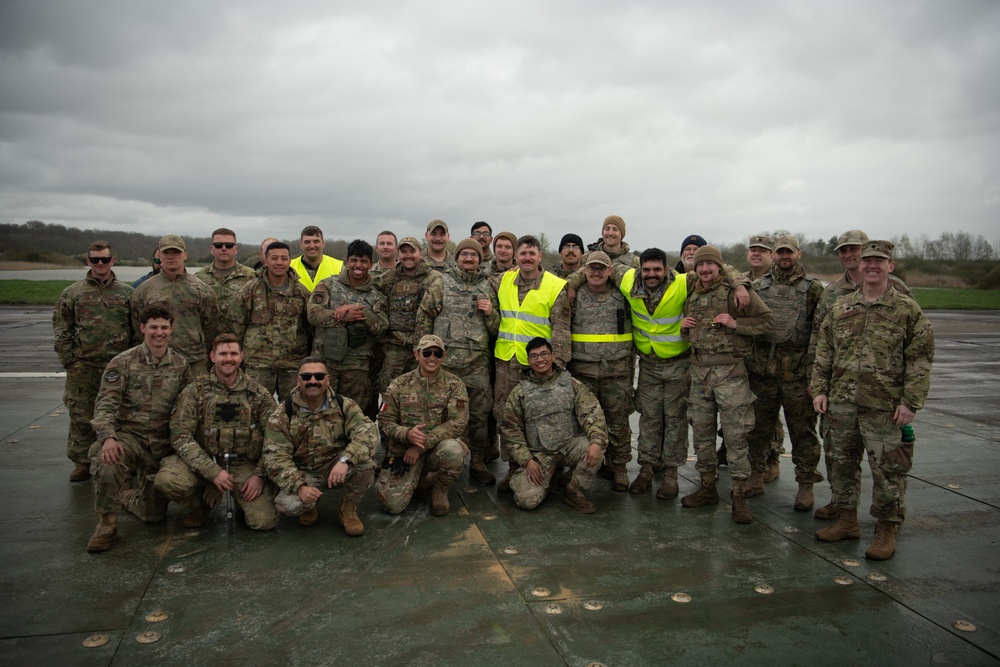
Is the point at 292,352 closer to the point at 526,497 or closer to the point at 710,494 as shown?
the point at 526,497

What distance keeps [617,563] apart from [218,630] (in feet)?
7.73

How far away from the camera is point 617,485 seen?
5.74 meters

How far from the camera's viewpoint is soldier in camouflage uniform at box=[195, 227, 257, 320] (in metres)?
6.66

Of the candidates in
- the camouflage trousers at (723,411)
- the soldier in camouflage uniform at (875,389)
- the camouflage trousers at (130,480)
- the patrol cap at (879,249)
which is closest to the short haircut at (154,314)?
the camouflage trousers at (130,480)

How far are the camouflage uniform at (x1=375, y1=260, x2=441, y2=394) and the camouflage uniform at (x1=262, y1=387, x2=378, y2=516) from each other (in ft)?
4.08

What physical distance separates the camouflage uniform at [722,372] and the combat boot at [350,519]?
2747mm

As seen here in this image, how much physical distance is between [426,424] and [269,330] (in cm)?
179

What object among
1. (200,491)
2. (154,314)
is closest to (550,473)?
(200,491)

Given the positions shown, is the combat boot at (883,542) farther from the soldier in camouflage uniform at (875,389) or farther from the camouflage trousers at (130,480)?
the camouflage trousers at (130,480)

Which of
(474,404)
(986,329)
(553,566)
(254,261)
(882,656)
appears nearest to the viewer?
(882,656)

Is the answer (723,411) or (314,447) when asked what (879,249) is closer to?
(723,411)

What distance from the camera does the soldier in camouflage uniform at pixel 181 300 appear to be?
5.78 metres

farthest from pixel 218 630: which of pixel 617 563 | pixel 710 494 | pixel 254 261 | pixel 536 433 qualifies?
pixel 254 261

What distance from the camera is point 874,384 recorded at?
14.7 ft
